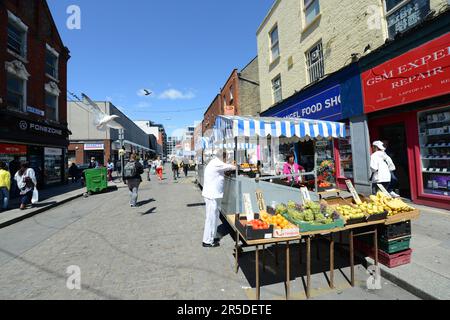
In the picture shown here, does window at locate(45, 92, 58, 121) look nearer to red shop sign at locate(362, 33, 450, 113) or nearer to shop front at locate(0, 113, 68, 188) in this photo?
shop front at locate(0, 113, 68, 188)

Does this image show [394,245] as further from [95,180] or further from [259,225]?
[95,180]

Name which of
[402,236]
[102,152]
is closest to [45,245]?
[402,236]

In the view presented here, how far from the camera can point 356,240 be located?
14.2 feet

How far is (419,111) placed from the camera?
6.97 meters

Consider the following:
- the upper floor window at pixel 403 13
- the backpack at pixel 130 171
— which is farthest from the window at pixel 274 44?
the backpack at pixel 130 171

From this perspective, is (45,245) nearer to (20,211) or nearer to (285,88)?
(20,211)

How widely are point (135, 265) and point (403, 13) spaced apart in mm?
9999

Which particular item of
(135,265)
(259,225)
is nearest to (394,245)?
(259,225)

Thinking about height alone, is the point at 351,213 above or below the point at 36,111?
below

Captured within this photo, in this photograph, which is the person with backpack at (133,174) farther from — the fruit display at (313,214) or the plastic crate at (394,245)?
the plastic crate at (394,245)

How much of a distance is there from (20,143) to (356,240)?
16.0 metres

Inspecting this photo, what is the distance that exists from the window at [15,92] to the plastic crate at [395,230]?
1658 centimetres

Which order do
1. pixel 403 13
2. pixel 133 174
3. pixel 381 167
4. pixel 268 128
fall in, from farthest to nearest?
pixel 133 174
pixel 403 13
pixel 381 167
pixel 268 128
